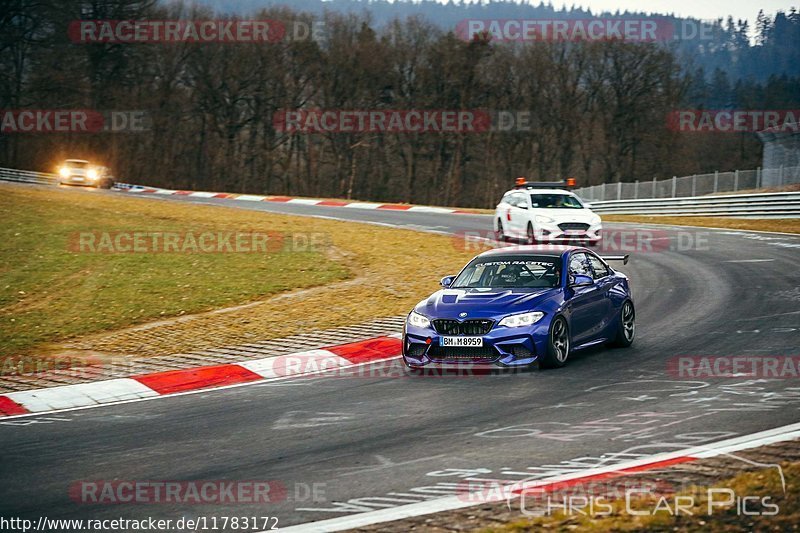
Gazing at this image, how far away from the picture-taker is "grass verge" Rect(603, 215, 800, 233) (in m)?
30.3

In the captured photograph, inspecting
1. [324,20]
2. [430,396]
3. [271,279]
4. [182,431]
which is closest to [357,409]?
[430,396]

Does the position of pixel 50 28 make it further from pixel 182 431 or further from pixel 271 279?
pixel 182 431

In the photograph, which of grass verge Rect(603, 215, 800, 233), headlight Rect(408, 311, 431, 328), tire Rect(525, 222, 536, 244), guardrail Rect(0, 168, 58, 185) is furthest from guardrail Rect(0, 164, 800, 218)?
guardrail Rect(0, 168, 58, 185)

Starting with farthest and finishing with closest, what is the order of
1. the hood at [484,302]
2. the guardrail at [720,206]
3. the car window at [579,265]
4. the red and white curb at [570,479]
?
the guardrail at [720,206]
the car window at [579,265]
the hood at [484,302]
the red and white curb at [570,479]

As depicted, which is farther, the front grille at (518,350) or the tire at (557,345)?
Answer: the tire at (557,345)

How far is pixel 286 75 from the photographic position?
68.8 m

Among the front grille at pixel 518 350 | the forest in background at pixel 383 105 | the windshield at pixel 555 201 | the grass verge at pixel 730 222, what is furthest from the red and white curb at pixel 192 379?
the forest in background at pixel 383 105

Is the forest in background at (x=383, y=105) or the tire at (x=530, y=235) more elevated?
the forest in background at (x=383, y=105)

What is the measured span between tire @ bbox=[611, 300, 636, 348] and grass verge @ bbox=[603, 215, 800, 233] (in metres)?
18.0

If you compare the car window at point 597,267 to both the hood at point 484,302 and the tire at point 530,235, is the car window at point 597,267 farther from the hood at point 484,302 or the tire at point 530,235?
the tire at point 530,235

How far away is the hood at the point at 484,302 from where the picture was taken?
1101cm

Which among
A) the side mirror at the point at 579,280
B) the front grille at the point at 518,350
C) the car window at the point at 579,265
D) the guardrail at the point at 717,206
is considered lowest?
the front grille at the point at 518,350

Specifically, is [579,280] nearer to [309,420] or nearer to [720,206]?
[309,420]

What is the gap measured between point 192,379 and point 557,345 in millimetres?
4350
